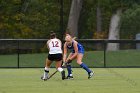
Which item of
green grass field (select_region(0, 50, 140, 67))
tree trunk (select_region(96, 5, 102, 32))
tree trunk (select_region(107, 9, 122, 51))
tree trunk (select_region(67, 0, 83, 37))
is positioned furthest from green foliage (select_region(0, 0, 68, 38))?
green grass field (select_region(0, 50, 140, 67))

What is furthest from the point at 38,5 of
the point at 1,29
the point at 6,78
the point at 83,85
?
the point at 83,85

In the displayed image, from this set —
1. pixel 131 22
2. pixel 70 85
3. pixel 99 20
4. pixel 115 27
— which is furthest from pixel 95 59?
pixel 99 20

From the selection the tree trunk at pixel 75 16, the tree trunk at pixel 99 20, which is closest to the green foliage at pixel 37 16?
the tree trunk at pixel 75 16

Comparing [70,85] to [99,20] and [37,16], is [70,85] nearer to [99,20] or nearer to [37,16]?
[37,16]

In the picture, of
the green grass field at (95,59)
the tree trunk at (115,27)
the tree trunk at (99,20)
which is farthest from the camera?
the tree trunk at (99,20)

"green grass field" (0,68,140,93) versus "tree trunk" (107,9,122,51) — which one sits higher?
"tree trunk" (107,9,122,51)

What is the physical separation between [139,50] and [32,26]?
14.3m

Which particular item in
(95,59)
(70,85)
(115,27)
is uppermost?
(115,27)

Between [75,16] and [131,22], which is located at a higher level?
[75,16]

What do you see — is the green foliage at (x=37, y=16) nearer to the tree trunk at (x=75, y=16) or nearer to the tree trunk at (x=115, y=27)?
the tree trunk at (x=115, y=27)

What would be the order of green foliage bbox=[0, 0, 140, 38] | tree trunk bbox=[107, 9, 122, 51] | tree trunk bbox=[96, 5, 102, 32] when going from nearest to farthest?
1. green foliage bbox=[0, 0, 140, 38]
2. tree trunk bbox=[107, 9, 122, 51]
3. tree trunk bbox=[96, 5, 102, 32]

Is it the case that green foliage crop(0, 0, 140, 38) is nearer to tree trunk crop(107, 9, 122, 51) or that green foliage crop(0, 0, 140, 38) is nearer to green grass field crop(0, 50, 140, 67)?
tree trunk crop(107, 9, 122, 51)

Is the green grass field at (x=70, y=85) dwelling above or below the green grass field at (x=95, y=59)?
above

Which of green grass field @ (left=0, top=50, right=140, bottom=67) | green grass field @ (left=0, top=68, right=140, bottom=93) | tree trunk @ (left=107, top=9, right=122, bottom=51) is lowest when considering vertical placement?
green grass field @ (left=0, top=50, right=140, bottom=67)
